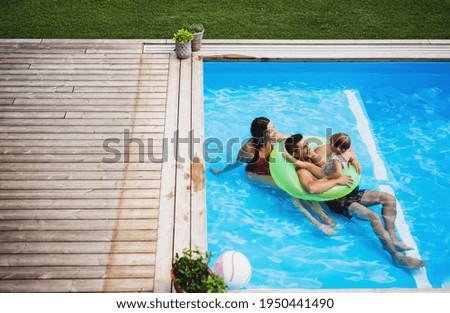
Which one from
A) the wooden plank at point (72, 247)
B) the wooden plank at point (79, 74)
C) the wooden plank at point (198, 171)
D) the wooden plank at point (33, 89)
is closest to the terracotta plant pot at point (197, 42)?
the wooden plank at point (198, 171)

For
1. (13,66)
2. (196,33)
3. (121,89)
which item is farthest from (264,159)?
(13,66)

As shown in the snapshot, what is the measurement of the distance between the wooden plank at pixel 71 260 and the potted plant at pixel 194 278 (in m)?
0.61

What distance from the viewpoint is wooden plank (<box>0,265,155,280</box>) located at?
4449 millimetres

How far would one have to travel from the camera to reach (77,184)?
5.42 m

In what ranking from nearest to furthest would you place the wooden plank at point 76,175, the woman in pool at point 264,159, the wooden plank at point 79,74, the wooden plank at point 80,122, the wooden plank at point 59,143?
the wooden plank at point 76,175, the woman in pool at point 264,159, the wooden plank at point 59,143, the wooden plank at point 80,122, the wooden plank at point 79,74

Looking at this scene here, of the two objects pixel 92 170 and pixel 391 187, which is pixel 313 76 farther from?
pixel 92 170

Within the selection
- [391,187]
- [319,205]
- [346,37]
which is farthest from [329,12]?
[319,205]

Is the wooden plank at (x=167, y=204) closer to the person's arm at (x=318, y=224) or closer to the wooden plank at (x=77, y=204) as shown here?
the wooden plank at (x=77, y=204)

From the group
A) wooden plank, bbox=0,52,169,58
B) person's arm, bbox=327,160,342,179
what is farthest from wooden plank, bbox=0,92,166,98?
person's arm, bbox=327,160,342,179

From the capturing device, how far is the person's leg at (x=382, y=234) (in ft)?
17.7

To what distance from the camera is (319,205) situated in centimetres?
586

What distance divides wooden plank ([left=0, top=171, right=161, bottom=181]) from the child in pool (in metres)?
2.20

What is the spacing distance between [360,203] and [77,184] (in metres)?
3.63

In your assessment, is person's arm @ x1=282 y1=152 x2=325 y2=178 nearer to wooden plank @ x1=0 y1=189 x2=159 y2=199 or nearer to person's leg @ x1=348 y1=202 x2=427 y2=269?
person's leg @ x1=348 y1=202 x2=427 y2=269
